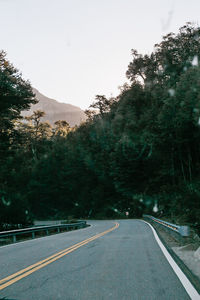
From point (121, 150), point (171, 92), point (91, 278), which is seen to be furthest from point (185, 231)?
point (121, 150)

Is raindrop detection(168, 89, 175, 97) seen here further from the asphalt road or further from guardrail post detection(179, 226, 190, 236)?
the asphalt road

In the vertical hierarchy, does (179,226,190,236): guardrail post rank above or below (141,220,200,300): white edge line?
above

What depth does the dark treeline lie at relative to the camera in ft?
116

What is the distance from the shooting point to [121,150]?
6041cm

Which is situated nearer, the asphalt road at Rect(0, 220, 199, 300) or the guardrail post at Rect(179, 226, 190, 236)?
the asphalt road at Rect(0, 220, 199, 300)

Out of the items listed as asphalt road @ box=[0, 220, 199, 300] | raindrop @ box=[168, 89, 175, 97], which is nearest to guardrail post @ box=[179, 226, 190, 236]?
asphalt road @ box=[0, 220, 199, 300]

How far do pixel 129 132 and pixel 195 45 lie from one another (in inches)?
719

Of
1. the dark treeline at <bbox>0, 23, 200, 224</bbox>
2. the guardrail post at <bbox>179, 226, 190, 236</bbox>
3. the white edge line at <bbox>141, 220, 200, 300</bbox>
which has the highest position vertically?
the dark treeline at <bbox>0, 23, 200, 224</bbox>

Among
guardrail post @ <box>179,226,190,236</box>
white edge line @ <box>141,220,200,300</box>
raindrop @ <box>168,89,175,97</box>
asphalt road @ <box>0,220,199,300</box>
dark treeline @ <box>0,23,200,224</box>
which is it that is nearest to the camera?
white edge line @ <box>141,220,200,300</box>

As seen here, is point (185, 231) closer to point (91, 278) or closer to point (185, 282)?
point (185, 282)

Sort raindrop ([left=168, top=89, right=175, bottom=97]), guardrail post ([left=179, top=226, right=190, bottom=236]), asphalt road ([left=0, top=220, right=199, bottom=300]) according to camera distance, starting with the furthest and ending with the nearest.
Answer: raindrop ([left=168, top=89, right=175, bottom=97]) < guardrail post ([left=179, top=226, right=190, bottom=236]) < asphalt road ([left=0, top=220, right=199, bottom=300])

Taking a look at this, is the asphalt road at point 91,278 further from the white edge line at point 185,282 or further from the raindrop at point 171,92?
the raindrop at point 171,92

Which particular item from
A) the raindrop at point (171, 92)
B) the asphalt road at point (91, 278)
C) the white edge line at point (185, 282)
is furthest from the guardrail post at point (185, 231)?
the raindrop at point (171, 92)

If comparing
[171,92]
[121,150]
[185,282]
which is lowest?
[185,282]
